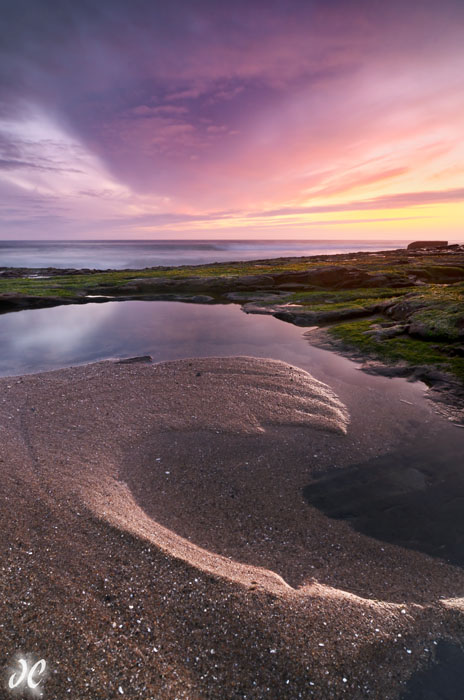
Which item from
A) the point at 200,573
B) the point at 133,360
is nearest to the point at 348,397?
the point at 200,573

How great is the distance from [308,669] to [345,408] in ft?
34.0

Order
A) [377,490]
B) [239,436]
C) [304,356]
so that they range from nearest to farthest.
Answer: [377,490] → [239,436] → [304,356]

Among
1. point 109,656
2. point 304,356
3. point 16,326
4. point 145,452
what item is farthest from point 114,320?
point 109,656

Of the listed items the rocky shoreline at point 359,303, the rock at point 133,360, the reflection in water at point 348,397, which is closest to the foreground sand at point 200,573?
the reflection in water at point 348,397

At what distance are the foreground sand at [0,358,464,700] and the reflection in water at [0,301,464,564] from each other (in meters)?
0.73

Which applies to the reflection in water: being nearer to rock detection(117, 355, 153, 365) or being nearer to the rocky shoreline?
rock detection(117, 355, 153, 365)

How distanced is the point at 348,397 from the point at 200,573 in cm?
1120

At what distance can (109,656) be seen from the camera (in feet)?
17.1

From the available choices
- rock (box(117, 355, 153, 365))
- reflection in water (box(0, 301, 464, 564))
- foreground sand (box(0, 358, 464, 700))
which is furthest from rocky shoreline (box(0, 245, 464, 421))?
rock (box(117, 355, 153, 365))

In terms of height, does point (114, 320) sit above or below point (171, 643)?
above

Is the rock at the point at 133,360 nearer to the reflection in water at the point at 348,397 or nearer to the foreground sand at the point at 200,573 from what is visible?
the reflection in water at the point at 348,397

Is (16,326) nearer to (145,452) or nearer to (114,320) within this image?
(114,320)

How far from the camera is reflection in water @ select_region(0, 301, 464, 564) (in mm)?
8750

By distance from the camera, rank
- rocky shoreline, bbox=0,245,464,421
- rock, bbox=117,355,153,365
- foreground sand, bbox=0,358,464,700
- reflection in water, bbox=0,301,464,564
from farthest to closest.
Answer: rock, bbox=117,355,153,365 → rocky shoreline, bbox=0,245,464,421 → reflection in water, bbox=0,301,464,564 → foreground sand, bbox=0,358,464,700
